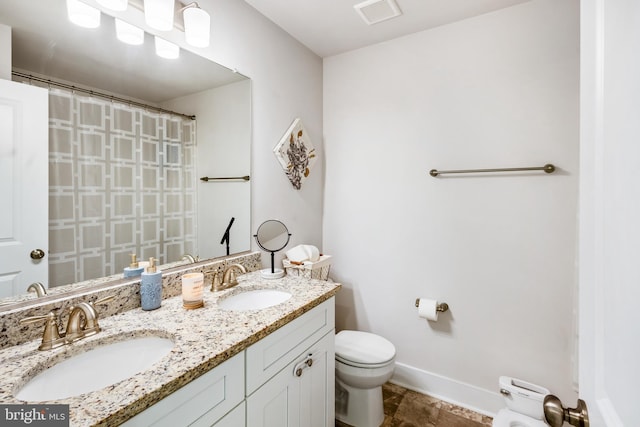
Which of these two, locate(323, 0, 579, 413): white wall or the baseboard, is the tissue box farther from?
the baseboard

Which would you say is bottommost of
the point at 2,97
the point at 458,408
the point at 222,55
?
the point at 458,408

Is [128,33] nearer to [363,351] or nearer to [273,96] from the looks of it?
[273,96]

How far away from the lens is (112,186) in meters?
1.15

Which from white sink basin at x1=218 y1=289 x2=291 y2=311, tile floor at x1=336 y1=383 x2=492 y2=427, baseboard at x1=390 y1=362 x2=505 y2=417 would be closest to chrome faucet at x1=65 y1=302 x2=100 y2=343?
white sink basin at x1=218 y1=289 x2=291 y2=311

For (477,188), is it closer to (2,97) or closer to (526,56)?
(526,56)

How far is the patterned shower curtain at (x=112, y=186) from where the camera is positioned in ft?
3.35

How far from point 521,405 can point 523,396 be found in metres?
0.05

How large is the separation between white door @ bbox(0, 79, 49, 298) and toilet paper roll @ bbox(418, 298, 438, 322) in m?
1.88

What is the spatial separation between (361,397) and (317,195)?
4.61 ft

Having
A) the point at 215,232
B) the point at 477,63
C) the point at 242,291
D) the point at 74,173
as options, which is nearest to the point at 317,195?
the point at 215,232

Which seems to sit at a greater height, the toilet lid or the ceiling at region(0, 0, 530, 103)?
the ceiling at region(0, 0, 530, 103)

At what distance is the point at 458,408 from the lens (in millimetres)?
1850

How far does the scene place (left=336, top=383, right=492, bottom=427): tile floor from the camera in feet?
5.65

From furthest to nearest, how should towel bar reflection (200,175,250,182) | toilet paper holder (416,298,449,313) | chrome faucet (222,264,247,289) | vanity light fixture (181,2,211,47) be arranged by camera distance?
toilet paper holder (416,298,449,313), towel bar reflection (200,175,250,182), chrome faucet (222,264,247,289), vanity light fixture (181,2,211,47)
